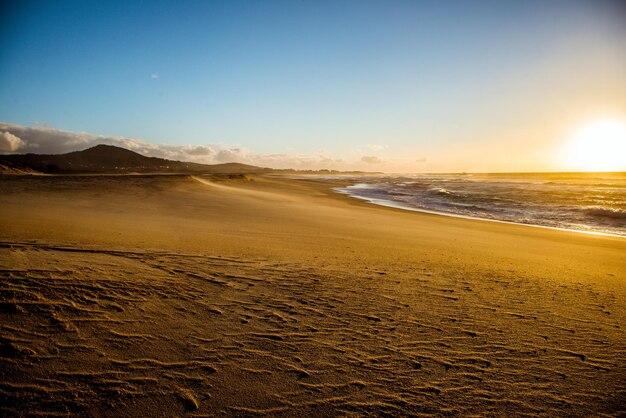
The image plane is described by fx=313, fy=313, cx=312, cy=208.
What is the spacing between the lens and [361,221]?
13.7 metres

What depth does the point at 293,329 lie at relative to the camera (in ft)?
13.6

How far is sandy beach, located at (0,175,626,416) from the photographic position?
2982mm

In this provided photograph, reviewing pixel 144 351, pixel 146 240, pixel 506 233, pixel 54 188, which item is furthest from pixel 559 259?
pixel 54 188

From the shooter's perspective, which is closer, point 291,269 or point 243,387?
point 243,387

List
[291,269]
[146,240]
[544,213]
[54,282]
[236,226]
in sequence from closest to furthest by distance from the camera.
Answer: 1. [54,282]
2. [291,269]
3. [146,240]
4. [236,226]
5. [544,213]

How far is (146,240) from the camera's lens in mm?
7562

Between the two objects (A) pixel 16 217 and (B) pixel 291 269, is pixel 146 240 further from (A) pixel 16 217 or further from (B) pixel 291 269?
(A) pixel 16 217

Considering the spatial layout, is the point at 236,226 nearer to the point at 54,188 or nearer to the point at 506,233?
the point at 506,233

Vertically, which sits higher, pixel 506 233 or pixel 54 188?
pixel 54 188

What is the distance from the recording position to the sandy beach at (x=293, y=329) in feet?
9.78

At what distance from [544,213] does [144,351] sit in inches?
936

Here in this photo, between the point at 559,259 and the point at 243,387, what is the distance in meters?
9.13

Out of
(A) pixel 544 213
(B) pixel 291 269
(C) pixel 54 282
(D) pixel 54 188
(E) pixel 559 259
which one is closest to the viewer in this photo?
(C) pixel 54 282

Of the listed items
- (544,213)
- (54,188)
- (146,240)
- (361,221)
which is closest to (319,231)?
(361,221)
